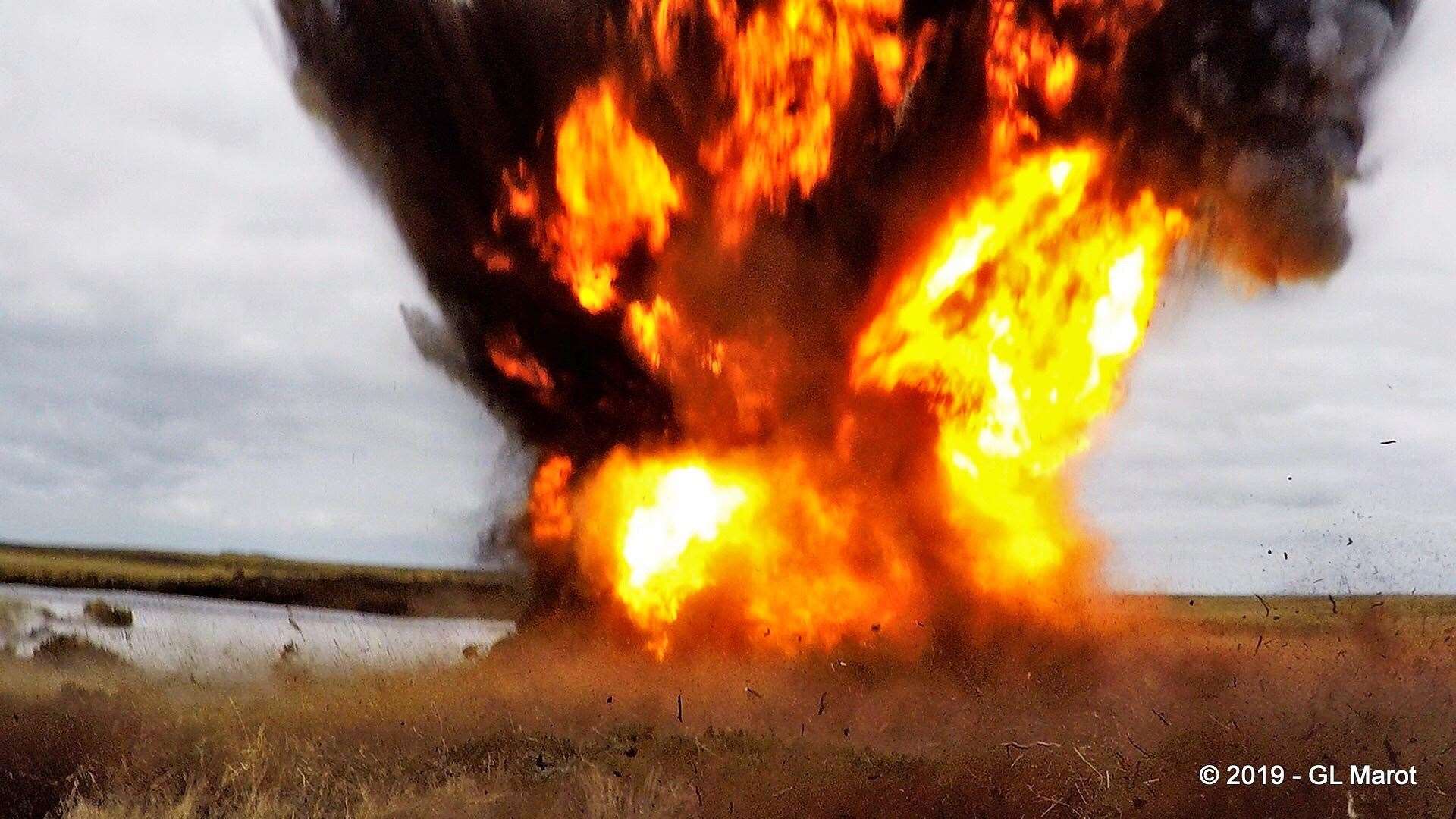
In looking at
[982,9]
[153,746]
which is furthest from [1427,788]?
[153,746]

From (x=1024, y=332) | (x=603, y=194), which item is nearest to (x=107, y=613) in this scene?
(x=603, y=194)

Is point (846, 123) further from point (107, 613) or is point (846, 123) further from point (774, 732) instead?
point (107, 613)

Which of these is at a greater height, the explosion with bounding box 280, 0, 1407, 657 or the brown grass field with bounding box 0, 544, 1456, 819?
the explosion with bounding box 280, 0, 1407, 657

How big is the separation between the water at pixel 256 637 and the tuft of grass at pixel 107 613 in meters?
0.23

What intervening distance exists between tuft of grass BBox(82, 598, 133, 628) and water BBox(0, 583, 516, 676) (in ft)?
0.75

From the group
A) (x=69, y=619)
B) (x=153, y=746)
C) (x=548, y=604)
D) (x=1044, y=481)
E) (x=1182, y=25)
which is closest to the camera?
(x=153, y=746)

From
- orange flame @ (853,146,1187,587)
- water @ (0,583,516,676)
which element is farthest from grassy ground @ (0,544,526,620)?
orange flame @ (853,146,1187,587)

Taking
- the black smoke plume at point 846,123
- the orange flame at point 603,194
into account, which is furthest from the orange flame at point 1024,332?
the orange flame at point 603,194

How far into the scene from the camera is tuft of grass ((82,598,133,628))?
2581 cm

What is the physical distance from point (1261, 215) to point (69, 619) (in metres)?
28.8

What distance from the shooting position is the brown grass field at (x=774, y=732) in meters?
15.5

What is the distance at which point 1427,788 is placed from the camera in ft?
50.4

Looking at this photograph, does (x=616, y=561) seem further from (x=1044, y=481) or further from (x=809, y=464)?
(x=1044, y=481)

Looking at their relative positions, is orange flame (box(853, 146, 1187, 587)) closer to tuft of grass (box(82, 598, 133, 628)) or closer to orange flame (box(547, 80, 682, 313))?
orange flame (box(547, 80, 682, 313))
